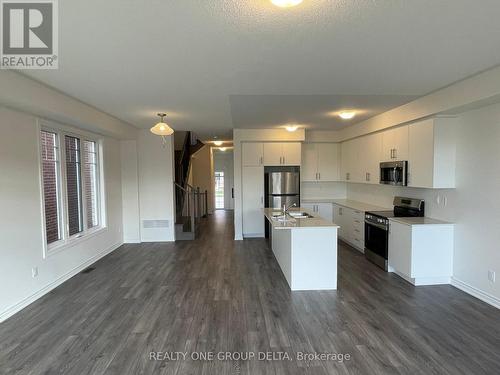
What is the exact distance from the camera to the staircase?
6.88m

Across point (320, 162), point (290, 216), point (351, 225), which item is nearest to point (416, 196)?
point (351, 225)

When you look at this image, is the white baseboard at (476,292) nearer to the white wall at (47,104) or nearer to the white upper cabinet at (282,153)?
the white upper cabinet at (282,153)

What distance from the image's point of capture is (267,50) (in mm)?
2402

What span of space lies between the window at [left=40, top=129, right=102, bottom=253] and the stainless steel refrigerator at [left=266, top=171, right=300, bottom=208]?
364 centimetres

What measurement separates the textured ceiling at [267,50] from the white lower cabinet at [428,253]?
1906 mm

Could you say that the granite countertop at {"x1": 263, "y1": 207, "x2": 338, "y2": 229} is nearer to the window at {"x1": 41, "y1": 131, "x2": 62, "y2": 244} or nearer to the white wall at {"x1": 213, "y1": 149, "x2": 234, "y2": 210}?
the window at {"x1": 41, "y1": 131, "x2": 62, "y2": 244}

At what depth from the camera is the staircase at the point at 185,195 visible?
688 centimetres

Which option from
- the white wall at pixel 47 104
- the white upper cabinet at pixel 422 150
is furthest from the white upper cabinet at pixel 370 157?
the white wall at pixel 47 104

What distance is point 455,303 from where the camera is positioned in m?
3.40

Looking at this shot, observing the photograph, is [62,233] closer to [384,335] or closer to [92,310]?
[92,310]

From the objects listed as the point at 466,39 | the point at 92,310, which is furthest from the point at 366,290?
the point at 92,310

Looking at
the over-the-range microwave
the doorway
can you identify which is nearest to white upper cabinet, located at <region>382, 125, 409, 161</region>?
the over-the-range microwave

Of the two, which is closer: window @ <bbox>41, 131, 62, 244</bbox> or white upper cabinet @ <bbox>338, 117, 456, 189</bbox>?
white upper cabinet @ <bbox>338, 117, 456, 189</bbox>

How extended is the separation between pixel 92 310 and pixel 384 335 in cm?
325
